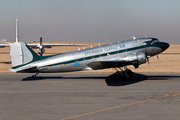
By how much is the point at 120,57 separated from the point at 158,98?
31.1ft

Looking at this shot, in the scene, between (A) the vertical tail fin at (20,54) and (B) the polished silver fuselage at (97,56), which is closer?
(A) the vertical tail fin at (20,54)

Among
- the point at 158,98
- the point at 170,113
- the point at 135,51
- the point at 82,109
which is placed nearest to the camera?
the point at 170,113

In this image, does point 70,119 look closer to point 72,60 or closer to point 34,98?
point 34,98

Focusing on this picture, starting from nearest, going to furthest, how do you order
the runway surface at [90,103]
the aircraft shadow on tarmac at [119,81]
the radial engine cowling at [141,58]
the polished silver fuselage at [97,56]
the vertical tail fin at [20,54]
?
1. the runway surface at [90,103]
2. the aircraft shadow on tarmac at [119,81]
3. the radial engine cowling at [141,58]
4. the vertical tail fin at [20,54]
5. the polished silver fuselage at [97,56]

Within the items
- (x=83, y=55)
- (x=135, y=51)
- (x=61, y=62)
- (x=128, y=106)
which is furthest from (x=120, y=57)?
(x=128, y=106)

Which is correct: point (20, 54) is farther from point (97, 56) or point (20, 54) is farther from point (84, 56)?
point (97, 56)

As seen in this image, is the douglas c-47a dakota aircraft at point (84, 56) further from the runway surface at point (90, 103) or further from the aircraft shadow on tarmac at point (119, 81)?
the runway surface at point (90, 103)

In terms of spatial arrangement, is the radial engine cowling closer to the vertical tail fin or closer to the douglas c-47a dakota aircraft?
the douglas c-47a dakota aircraft

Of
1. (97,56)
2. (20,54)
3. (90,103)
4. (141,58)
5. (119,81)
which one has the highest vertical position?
(20,54)

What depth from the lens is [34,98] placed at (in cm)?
1706

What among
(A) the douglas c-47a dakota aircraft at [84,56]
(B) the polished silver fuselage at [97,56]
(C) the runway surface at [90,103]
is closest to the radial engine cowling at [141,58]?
(A) the douglas c-47a dakota aircraft at [84,56]

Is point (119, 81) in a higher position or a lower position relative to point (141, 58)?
lower

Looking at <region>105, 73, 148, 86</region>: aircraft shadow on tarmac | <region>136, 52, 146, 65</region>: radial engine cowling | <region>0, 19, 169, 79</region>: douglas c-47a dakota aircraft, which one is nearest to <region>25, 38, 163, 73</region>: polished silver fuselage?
<region>0, 19, 169, 79</region>: douglas c-47a dakota aircraft

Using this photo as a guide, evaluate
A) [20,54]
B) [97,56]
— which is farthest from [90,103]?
[20,54]
